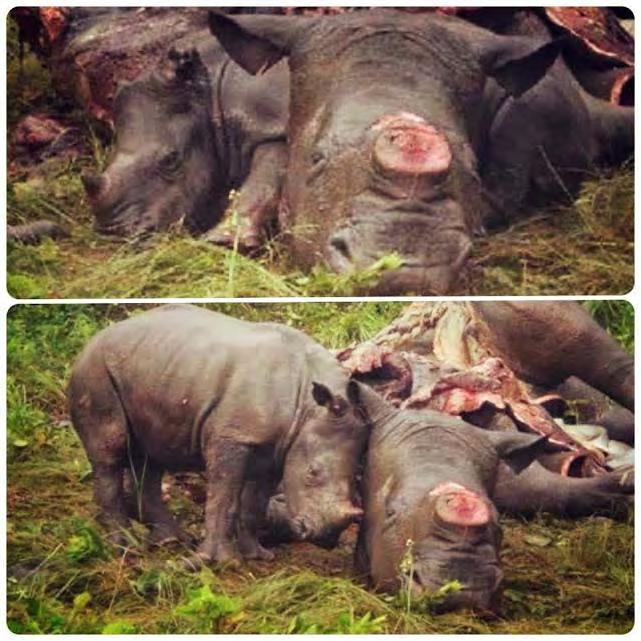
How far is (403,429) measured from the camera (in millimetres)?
4180

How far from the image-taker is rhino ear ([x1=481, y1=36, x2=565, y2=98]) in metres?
4.27

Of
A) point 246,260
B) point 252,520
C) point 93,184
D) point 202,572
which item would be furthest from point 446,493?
point 93,184

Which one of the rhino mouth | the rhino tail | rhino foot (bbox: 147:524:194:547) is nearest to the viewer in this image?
the rhino mouth

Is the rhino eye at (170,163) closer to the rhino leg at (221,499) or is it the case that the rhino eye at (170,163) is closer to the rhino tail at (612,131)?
the rhino leg at (221,499)

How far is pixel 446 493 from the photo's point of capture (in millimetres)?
4090

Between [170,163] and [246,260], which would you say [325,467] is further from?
[170,163]

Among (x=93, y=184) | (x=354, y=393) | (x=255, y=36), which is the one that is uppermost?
(x=255, y=36)

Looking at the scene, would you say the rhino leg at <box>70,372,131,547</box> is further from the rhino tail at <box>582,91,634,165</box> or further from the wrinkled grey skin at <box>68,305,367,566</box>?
the rhino tail at <box>582,91,634,165</box>

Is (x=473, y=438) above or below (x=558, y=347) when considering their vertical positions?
below

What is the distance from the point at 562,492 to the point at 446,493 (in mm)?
255

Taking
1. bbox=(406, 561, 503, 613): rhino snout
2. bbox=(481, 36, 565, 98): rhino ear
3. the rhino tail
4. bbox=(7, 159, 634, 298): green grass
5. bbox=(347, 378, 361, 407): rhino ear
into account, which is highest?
bbox=(481, 36, 565, 98): rhino ear

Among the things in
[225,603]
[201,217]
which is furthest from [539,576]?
[201,217]

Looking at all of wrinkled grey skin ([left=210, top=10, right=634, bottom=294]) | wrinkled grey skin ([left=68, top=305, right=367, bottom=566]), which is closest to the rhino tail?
wrinkled grey skin ([left=210, top=10, right=634, bottom=294])

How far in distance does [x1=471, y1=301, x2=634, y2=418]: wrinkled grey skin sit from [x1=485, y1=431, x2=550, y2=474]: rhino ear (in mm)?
150
